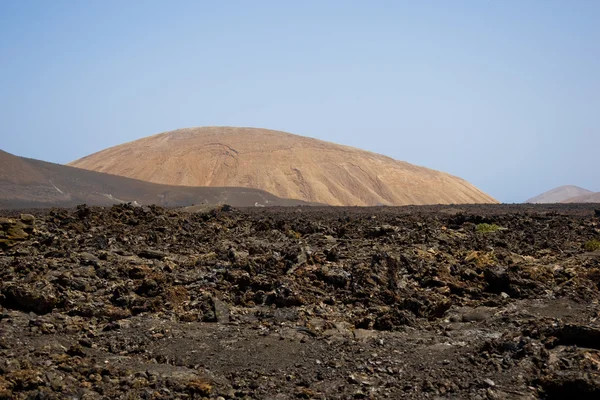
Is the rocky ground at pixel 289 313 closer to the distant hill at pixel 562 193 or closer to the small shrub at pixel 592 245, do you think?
the small shrub at pixel 592 245

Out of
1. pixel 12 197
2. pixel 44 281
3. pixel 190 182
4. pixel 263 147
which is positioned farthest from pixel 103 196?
pixel 44 281

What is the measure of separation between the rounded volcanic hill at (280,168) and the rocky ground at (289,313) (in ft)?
173

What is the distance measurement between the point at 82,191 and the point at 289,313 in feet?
139

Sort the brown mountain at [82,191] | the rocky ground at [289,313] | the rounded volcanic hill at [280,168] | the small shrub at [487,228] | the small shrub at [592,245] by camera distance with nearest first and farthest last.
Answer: the rocky ground at [289,313] → the small shrub at [592,245] → the small shrub at [487,228] → the brown mountain at [82,191] → the rounded volcanic hill at [280,168]

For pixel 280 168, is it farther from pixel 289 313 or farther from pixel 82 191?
pixel 289 313

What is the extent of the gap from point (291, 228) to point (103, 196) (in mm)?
35251

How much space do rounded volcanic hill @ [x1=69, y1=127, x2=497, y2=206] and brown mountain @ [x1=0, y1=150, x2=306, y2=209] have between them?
1036cm

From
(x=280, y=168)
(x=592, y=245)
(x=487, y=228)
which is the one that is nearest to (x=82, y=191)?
(x=280, y=168)

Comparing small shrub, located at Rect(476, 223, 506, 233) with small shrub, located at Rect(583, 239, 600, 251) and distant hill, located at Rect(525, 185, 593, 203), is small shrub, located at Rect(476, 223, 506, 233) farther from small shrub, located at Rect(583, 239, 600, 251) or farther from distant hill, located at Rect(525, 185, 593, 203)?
distant hill, located at Rect(525, 185, 593, 203)

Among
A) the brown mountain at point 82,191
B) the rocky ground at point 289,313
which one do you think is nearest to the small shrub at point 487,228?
the rocky ground at point 289,313

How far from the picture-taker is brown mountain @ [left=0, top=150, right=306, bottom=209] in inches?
1827

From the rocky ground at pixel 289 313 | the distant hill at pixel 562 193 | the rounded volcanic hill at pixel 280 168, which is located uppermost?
the distant hill at pixel 562 193

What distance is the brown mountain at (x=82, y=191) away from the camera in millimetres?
46406

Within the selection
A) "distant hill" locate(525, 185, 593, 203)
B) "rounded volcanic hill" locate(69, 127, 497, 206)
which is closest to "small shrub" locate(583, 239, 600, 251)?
"rounded volcanic hill" locate(69, 127, 497, 206)
